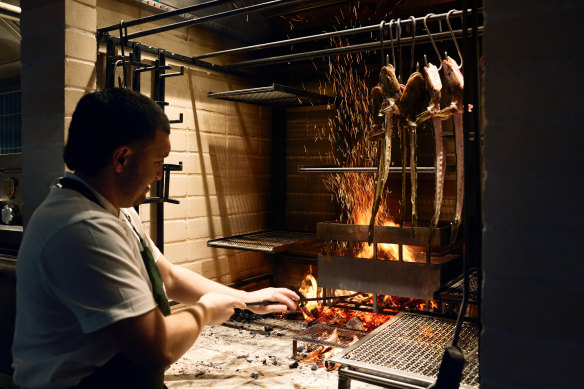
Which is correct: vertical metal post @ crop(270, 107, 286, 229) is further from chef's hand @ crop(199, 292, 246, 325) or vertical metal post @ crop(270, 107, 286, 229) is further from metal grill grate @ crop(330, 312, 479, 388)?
chef's hand @ crop(199, 292, 246, 325)

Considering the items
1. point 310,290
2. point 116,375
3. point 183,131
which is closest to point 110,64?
point 183,131

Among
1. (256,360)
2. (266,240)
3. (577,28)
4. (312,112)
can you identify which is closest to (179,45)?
(312,112)

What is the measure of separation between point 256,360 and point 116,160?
2304 mm

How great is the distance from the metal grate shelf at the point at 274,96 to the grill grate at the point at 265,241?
1.19m

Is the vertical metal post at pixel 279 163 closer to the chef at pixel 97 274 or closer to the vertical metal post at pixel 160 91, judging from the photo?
the vertical metal post at pixel 160 91

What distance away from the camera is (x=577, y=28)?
3.39 ft

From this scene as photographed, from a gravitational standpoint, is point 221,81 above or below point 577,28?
above

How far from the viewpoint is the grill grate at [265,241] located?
3588 millimetres

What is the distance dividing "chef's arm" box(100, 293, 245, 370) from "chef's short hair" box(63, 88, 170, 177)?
46cm

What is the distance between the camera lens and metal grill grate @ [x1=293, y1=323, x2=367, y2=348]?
3.03m

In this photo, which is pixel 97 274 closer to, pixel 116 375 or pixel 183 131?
pixel 116 375

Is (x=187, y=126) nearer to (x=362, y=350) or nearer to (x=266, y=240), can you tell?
(x=266, y=240)

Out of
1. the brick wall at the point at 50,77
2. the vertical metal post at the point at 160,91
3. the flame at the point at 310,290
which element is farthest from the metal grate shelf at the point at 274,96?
the flame at the point at 310,290

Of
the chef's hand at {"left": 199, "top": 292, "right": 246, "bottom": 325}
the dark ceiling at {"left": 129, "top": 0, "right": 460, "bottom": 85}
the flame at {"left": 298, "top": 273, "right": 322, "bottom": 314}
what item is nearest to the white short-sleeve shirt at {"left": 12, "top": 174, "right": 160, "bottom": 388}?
the chef's hand at {"left": 199, "top": 292, "right": 246, "bottom": 325}
